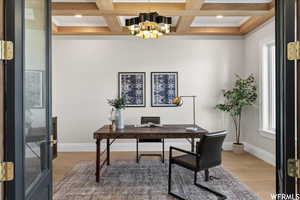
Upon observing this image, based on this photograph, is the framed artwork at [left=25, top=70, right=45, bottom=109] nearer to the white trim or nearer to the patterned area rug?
the patterned area rug

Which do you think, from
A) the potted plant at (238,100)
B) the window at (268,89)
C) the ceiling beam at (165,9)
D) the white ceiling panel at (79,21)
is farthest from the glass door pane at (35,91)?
the window at (268,89)

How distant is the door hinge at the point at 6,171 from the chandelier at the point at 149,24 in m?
2.51

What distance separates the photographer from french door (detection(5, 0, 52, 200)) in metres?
1.26

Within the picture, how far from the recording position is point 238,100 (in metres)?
5.09

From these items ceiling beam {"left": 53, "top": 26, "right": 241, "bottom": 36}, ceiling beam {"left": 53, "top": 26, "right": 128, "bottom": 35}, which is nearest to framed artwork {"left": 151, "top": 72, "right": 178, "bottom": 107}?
ceiling beam {"left": 53, "top": 26, "right": 241, "bottom": 36}

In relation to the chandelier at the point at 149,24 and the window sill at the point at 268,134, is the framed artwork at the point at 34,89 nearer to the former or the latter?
the chandelier at the point at 149,24

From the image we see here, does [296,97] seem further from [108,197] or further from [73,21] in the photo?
[73,21]

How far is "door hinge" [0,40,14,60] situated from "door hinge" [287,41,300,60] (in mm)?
1523

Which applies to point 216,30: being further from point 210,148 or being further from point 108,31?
point 210,148

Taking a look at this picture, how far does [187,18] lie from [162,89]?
1.76 m

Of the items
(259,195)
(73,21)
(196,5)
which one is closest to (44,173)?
(259,195)

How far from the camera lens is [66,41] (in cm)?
561

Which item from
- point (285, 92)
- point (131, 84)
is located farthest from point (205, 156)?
point (131, 84)

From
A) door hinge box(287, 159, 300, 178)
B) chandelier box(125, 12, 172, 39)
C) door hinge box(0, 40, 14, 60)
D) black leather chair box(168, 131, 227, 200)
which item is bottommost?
black leather chair box(168, 131, 227, 200)
